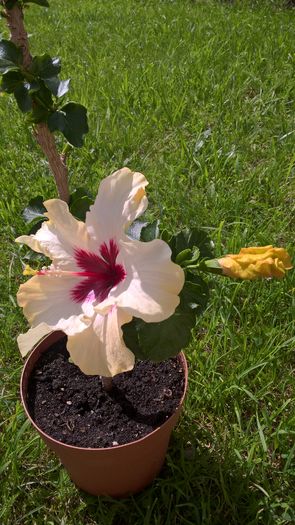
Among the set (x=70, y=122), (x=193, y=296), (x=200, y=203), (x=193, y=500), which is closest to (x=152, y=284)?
(x=193, y=296)

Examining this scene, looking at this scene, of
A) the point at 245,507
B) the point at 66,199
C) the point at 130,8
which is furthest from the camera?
the point at 130,8

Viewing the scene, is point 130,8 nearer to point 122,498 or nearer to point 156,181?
point 156,181

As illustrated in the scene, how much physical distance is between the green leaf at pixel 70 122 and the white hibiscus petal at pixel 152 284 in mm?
358

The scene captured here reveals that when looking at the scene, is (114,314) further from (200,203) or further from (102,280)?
(200,203)

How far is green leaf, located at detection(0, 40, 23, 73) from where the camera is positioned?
101 cm

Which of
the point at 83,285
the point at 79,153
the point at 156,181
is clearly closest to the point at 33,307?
the point at 83,285

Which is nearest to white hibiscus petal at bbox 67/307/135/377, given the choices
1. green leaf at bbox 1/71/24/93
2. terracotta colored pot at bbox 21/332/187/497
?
terracotta colored pot at bbox 21/332/187/497

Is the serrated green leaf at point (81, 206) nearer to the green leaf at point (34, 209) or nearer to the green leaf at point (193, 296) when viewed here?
the green leaf at point (34, 209)

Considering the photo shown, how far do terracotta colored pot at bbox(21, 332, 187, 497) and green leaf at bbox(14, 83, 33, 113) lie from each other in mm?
647

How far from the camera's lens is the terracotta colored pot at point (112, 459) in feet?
3.97

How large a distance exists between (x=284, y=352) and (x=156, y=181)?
3.43 feet

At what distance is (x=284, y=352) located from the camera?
1670 mm

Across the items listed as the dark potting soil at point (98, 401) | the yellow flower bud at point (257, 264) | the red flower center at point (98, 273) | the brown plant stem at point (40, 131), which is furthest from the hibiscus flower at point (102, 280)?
the dark potting soil at point (98, 401)

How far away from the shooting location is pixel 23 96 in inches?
41.3
